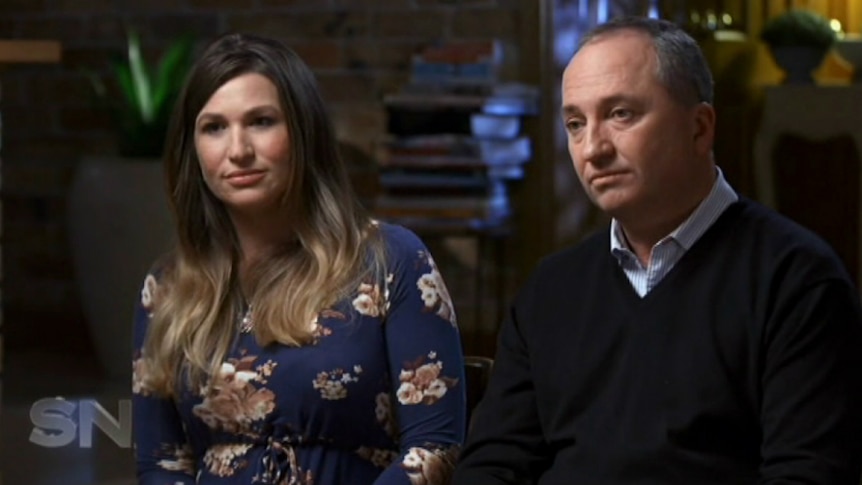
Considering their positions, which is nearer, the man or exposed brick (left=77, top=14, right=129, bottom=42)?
the man

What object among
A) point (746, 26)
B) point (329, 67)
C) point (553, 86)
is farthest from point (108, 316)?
point (746, 26)

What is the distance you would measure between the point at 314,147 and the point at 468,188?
2.10m

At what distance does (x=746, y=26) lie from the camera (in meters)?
4.42

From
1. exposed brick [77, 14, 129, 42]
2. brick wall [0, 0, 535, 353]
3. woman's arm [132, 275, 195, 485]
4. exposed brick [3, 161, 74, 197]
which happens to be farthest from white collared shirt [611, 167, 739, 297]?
exposed brick [3, 161, 74, 197]

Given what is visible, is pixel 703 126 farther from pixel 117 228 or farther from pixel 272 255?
pixel 117 228

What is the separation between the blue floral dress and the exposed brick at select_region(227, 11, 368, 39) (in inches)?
97.7

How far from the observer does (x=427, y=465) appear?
72.5 inches

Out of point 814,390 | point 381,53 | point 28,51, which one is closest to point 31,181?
point 381,53

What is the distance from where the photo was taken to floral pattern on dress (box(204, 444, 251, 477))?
1.90 meters

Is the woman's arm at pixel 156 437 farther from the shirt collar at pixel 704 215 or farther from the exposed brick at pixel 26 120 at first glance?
the exposed brick at pixel 26 120

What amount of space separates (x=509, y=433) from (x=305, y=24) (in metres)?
2.82

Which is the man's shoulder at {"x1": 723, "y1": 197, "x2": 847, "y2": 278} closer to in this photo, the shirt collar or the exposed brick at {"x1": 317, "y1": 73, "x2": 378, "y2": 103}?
the shirt collar

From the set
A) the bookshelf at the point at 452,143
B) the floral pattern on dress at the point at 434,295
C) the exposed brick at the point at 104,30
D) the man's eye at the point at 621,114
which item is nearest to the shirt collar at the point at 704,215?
the man's eye at the point at 621,114

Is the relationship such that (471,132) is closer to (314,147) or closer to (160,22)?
(160,22)
